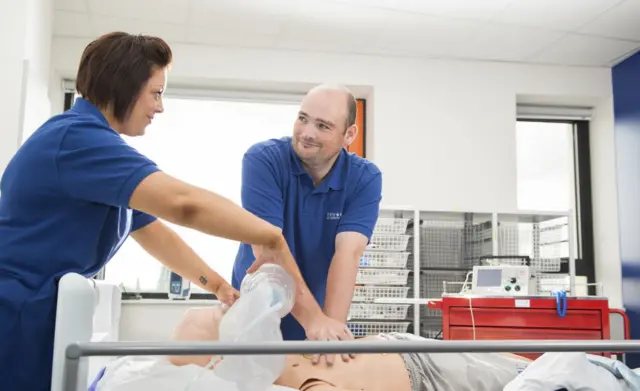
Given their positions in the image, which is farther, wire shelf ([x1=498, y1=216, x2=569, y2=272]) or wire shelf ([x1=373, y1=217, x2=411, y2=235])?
wire shelf ([x1=498, y1=216, x2=569, y2=272])

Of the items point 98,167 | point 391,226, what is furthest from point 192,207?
point 391,226

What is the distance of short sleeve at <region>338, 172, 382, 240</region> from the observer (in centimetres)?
172

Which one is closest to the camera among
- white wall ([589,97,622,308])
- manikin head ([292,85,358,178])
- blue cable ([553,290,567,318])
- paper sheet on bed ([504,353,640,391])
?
paper sheet on bed ([504,353,640,391])

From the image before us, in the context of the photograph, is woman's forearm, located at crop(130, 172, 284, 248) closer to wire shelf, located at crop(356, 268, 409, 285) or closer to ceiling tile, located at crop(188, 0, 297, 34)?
wire shelf, located at crop(356, 268, 409, 285)

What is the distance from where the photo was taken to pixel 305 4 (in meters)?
4.17

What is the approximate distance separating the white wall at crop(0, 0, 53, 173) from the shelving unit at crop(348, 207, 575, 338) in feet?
6.92

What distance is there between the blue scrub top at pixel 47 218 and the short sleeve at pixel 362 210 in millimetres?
789

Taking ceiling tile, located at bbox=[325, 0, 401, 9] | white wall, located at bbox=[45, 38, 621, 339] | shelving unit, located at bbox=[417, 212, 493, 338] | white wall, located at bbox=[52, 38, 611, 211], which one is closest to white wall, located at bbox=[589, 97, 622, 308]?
white wall, located at bbox=[45, 38, 621, 339]

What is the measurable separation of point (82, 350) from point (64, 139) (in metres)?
0.35

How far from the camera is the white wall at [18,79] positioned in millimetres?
3002

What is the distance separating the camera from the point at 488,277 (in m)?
3.84

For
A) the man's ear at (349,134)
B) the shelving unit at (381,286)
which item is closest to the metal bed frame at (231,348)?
the man's ear at (349,134)

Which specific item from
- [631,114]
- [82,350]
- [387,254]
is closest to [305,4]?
[387,254]

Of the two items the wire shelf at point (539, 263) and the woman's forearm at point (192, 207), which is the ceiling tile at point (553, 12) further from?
the woman's forearm at point (192, 207)
